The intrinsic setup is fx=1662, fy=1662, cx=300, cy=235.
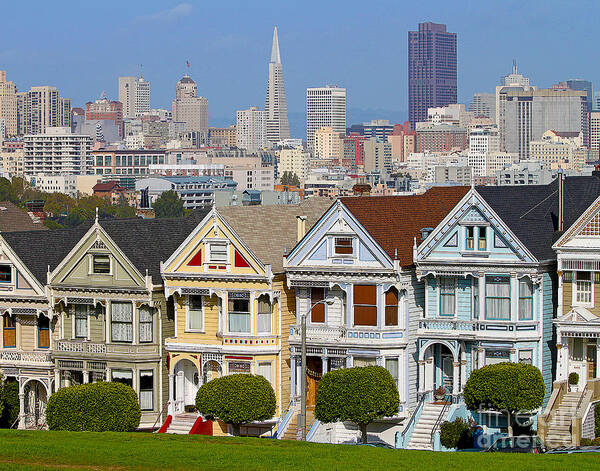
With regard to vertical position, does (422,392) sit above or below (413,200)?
below

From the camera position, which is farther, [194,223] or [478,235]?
[194,223]

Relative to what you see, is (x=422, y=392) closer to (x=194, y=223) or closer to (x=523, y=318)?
(x=523, y=318)

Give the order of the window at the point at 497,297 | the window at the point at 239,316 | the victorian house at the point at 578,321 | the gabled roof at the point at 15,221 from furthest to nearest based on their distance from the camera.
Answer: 1. the gabled roof at the point at 15,221
2. the window at the point at 239,316
3. the window at the point at 497,297
4. the victorian house at the point at 578,321

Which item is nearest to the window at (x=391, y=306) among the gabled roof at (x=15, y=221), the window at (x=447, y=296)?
the window at (x=447, y=296)

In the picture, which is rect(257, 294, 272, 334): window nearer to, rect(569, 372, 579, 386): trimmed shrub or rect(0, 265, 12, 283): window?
rect(0, 265, 12, 283): window

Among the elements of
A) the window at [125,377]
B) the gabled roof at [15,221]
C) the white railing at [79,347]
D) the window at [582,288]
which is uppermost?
the gabled roof at [15,221]

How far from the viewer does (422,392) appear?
50.1 meters

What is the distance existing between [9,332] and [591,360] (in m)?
20.7

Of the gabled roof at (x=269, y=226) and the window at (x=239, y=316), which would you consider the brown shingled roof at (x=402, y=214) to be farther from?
the window at (x=239, y=316)

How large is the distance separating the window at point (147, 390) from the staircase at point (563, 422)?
563 inches

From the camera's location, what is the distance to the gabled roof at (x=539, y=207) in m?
49.0

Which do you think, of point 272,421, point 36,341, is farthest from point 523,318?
point 36,341

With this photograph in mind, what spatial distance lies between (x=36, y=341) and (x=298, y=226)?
1008 cm

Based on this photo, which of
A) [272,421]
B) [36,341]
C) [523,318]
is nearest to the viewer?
[523,318]
